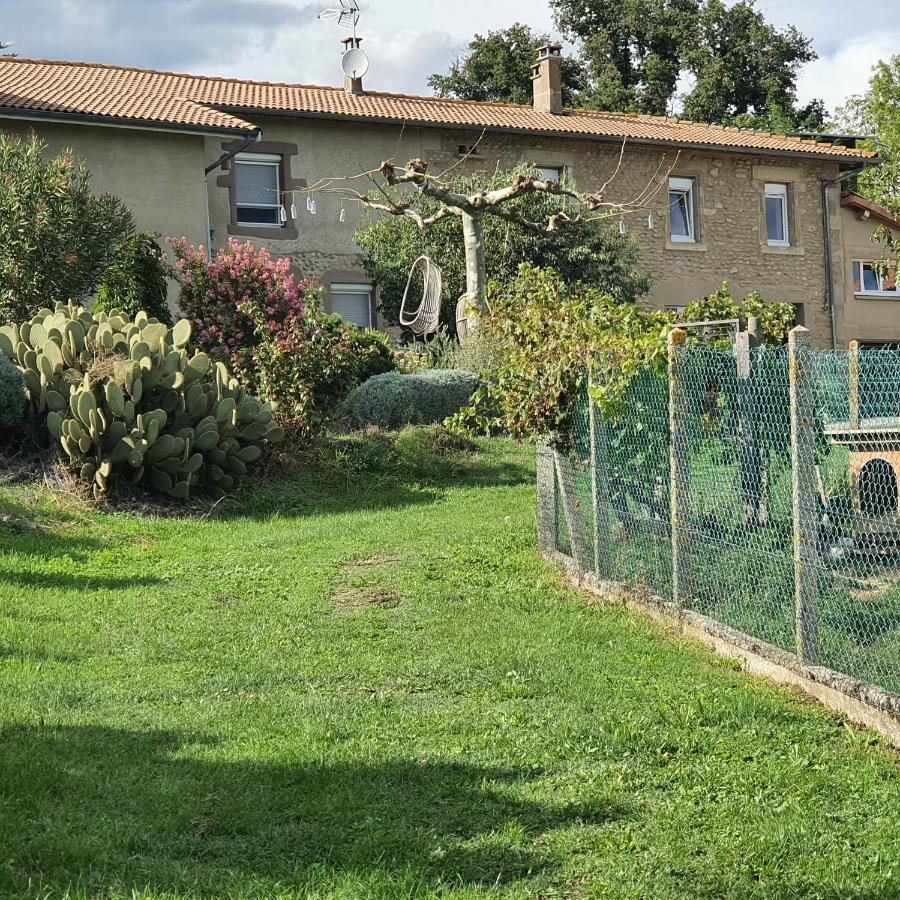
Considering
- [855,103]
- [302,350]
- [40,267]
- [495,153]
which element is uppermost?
[855,103]

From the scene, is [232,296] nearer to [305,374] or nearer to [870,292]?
[305,374]

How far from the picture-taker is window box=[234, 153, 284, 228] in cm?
2378

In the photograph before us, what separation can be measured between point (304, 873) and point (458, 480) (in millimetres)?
10713

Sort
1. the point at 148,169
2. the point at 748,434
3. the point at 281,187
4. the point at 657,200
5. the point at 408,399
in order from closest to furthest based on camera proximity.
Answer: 1. the point at 748,434
2. the point at 408,399
3. the point at 148,169
4. the point at 281,187
5. the point at 657,200

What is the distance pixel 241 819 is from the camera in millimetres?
4449

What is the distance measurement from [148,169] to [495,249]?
6519mm

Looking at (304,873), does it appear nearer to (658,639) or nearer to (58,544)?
(658,639)

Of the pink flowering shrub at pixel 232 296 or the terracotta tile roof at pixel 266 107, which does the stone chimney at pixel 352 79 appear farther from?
the pink flowering shrub at pixel 232 296

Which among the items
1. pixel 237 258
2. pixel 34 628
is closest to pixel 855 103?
pixel 237 258

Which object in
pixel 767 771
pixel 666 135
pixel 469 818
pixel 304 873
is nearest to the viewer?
pixel 304 873

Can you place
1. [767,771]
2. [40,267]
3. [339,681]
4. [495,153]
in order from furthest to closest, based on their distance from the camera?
[495,153]
[40,267]
[339,681]
[767,771]

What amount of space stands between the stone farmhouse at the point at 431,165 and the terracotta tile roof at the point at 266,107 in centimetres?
6

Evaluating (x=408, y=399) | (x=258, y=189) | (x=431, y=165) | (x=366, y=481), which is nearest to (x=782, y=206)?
(x=431, y=165)

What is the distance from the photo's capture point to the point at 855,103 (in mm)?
32938
